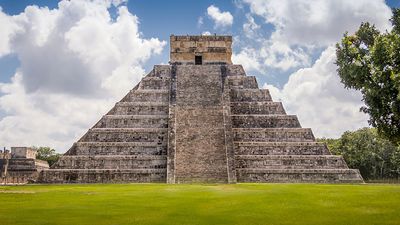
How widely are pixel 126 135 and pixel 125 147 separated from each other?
132 centimetres

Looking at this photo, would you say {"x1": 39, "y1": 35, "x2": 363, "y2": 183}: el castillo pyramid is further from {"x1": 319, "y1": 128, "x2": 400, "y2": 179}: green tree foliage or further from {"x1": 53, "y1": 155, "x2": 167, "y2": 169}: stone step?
{"x1": 319, "y1": 128, "x2": 400, "y2": 179}: green tree foliage

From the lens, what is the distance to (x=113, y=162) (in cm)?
2742

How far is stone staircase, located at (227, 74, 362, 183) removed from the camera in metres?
26.6

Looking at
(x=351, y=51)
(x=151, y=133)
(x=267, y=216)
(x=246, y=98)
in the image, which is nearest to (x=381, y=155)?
(x=246, y=98)

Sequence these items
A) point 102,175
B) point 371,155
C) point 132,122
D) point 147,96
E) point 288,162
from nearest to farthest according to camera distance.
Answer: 1. point 102,175
2. point 288,162
3. point 132,122
4. point 147,96
5. point 371,155

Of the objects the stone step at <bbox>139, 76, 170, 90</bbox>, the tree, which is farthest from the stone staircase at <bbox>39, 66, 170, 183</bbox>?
the tree

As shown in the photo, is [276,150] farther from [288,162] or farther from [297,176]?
[297,176]

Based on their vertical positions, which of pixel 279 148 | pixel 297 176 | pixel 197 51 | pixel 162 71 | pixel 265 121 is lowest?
pixel 297 176

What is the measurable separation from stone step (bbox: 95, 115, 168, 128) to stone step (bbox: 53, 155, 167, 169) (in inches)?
139

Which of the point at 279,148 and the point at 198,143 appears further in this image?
the point at 279,148

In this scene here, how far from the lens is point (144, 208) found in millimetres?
11742

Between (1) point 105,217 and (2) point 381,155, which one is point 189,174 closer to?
(1) point 105,217

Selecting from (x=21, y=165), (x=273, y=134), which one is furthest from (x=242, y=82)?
(x=21, y=165)

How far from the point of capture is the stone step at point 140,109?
3186 cm
